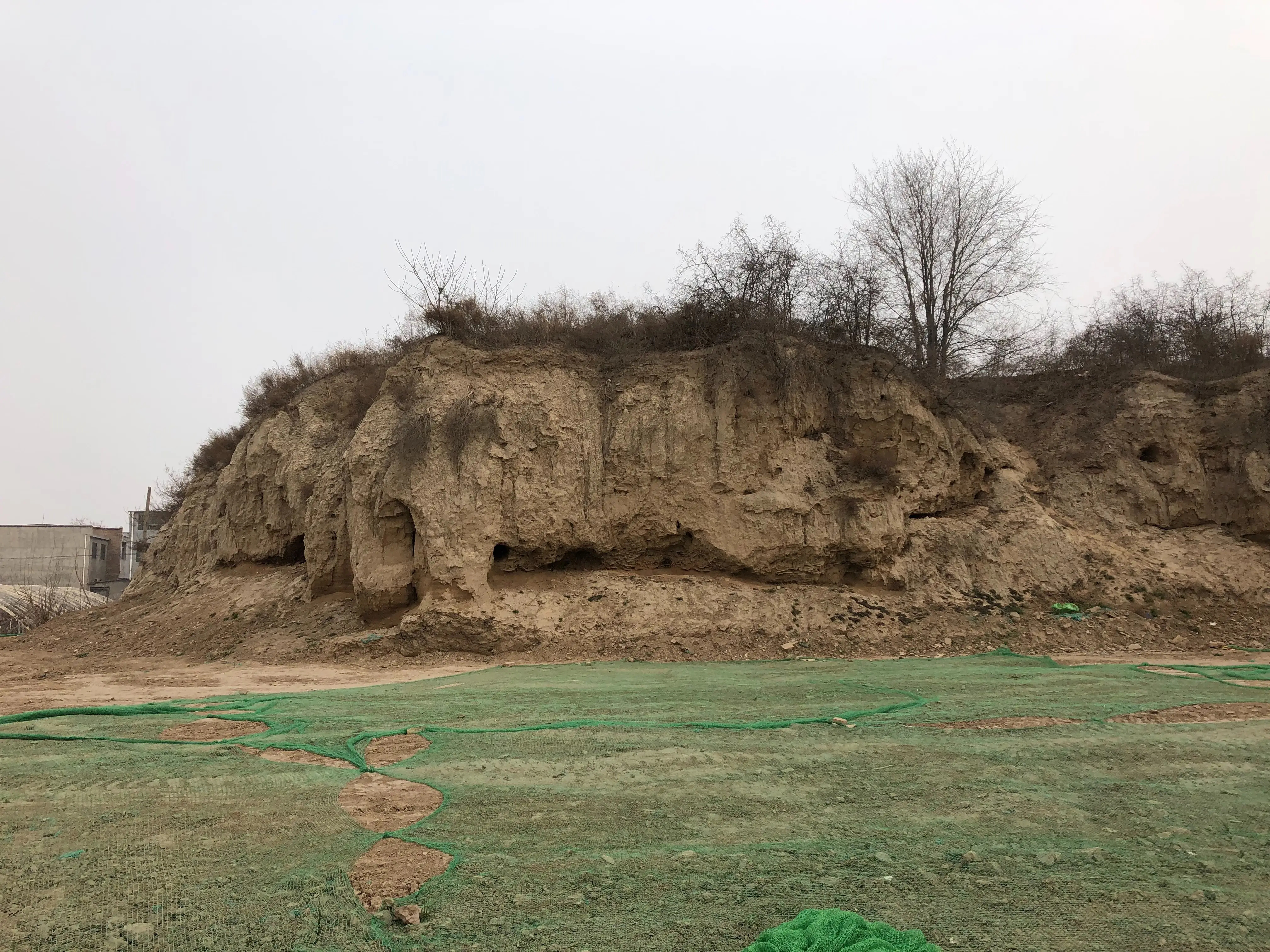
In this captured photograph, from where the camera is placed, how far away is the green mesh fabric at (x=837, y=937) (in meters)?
2.36

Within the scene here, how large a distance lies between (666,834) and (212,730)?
4313mm

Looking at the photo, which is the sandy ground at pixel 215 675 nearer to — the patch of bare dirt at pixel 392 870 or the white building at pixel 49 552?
the patch of bare dirt at pixel 392 870

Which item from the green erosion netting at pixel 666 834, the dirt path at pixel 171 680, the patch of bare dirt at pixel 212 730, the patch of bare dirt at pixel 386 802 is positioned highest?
the green erosion netting at pixel 666 834

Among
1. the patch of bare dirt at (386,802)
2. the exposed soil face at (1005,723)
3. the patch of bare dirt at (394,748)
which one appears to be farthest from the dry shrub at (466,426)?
the exposed soil face at (1005,723)

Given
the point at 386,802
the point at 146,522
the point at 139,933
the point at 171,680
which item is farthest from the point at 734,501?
the point at 146,522

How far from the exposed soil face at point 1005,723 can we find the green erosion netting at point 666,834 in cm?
16

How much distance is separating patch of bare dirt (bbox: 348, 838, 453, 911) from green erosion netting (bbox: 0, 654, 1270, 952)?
0.07m

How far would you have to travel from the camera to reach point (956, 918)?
2664 mm

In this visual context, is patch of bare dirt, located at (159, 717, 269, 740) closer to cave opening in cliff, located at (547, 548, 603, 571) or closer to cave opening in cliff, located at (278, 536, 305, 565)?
cave opening in cliff, located at (547, 548, 603, 571)

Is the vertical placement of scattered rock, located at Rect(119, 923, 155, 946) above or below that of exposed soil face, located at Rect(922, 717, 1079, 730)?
above

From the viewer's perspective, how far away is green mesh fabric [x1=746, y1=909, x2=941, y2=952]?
236 centimetres

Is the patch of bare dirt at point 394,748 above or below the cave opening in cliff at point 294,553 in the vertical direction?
below

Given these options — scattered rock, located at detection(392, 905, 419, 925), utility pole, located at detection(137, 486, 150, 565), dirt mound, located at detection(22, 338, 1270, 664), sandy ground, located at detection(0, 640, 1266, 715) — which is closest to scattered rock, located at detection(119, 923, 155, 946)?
scattered rock, located at detection(392, 905, 419, 925)

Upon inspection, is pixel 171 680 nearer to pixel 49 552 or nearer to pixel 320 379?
pixel 320 379
